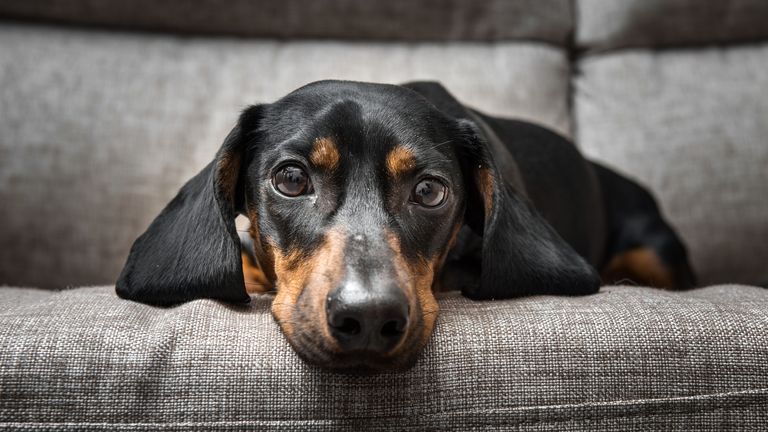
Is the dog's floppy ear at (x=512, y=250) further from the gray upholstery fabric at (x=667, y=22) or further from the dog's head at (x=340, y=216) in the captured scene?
the gray upholstery fabric at (x=667, y=22)

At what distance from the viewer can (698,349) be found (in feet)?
5.08

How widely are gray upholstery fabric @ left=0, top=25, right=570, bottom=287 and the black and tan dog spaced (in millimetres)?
1108

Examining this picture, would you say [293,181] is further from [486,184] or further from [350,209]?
[486,184]

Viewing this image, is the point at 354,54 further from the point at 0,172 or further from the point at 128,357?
the point at 128,357

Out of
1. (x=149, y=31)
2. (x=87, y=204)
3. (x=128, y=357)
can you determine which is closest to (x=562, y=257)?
(x=128, y=357)

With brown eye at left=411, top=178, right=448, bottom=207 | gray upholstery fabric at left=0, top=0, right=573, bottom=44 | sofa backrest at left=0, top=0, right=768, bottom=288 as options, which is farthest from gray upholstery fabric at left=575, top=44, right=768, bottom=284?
brown eye at left=411, top=178, right=448, bottom=207

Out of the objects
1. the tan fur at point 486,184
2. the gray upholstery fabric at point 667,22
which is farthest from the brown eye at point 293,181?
the gray upholstery fabric at point 667,22

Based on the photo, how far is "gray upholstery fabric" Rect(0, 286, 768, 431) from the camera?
1389 mm

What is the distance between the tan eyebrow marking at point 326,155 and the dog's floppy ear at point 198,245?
27 cm

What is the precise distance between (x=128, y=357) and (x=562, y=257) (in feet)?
3.66

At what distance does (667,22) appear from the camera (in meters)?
3.36

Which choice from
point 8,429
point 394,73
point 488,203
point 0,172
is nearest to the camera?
point 8,429

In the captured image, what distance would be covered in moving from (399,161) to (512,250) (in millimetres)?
388

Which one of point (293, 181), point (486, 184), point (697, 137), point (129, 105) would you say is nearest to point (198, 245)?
point (293, 181)
